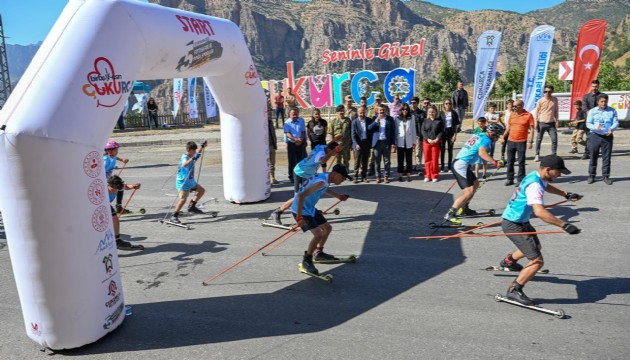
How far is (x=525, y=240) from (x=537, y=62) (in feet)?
45.6

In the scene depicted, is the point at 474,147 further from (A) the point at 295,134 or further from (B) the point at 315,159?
(A) the point at 295,134

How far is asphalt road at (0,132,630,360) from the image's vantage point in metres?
5.06

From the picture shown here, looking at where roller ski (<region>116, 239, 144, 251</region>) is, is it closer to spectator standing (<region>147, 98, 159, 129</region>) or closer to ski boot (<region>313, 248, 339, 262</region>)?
ski boot (<region>313, 248, 339, 262</region>)

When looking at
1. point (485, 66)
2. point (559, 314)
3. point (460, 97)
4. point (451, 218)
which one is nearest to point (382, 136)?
point (451, 218)

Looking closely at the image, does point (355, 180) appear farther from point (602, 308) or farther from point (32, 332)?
point (32, 332)

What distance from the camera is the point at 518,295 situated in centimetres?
575

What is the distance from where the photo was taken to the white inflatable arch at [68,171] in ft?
15.1

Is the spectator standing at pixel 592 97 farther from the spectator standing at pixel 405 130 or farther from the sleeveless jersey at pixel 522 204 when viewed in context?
the sleeveless jersey at pixel 522 204

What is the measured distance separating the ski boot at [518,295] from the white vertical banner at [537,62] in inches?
542

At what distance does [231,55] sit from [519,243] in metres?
6.44

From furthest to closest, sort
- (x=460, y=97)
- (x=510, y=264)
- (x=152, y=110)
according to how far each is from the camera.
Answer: (x=152, y=110) → (x=460, y=97) → (x=510, y=264)

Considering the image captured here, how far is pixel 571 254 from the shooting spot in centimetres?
733

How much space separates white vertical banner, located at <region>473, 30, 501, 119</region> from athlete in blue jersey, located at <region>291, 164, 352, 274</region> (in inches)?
551

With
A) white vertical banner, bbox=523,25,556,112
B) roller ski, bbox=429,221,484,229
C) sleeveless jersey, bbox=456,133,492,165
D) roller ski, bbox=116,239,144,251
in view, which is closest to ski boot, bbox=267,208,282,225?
roller ski, bbox=116,239,144,251
